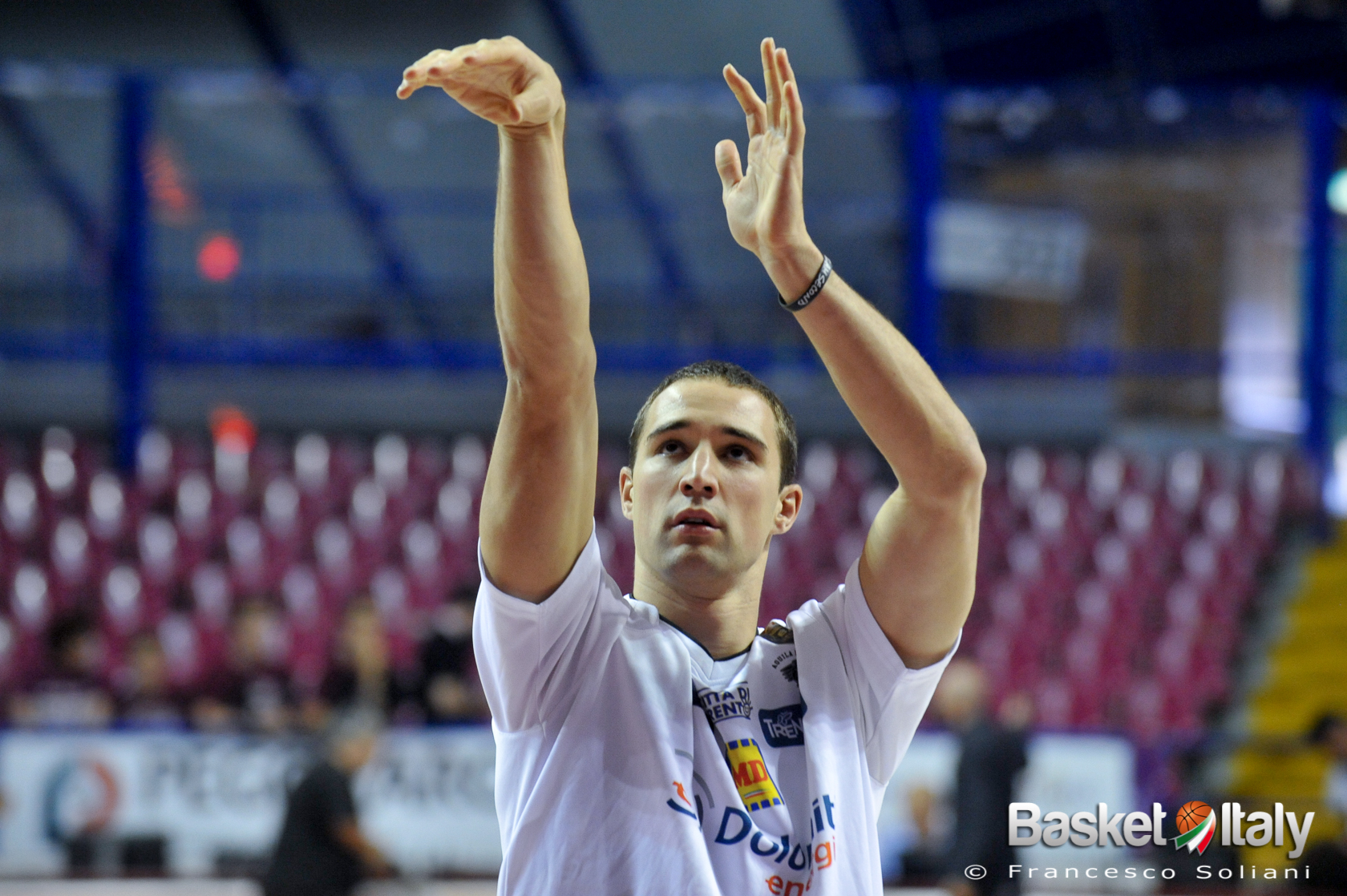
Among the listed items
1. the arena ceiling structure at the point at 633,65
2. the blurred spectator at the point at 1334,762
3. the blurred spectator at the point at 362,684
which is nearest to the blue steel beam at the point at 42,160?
the arena ceiling structure at the point at 633,65

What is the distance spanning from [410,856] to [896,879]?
2.58 metres

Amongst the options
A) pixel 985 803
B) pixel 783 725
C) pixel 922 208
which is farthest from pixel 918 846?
pixel 783 725

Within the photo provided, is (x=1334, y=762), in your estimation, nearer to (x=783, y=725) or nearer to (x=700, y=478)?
(x=783, y=725)

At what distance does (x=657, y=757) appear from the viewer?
1.82 metres

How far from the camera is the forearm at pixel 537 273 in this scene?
1732 mm

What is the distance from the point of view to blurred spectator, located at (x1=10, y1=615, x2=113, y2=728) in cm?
786

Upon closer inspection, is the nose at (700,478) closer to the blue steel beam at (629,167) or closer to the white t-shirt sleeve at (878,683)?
the white t-shirt sleeve at (878,683)

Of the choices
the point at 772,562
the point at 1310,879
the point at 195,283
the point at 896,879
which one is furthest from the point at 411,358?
the point at 1310,879

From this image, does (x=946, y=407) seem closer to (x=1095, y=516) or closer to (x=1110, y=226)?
(x=1095, y=516)

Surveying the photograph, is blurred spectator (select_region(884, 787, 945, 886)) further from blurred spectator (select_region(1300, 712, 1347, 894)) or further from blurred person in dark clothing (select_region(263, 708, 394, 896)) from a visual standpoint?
blurred person in dark clothing (select_region(263, 708, 394, 896))

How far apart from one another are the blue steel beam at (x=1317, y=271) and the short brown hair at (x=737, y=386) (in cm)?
969

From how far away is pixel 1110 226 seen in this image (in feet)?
41.2

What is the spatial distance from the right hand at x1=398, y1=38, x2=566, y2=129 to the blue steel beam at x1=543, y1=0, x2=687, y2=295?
11.7m

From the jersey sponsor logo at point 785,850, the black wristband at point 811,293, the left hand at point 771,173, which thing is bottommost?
the jersey sponsor logo at point 785,850
